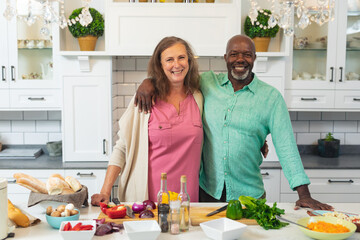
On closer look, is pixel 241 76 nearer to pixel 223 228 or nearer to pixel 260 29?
pixel 223 228

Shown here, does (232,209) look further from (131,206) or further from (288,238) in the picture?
(131,206)

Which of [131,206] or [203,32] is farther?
[203,32]

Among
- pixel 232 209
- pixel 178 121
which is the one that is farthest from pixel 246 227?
pixel 178 121

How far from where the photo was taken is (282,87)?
12.8 ft

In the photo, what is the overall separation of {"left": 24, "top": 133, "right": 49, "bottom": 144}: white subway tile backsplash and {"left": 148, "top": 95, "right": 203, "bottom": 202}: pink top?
213 cm

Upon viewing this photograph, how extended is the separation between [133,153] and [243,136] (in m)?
0.62

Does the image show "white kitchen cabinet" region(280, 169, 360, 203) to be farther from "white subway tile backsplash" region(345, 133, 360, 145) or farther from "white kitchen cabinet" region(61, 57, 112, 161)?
"white kitchen cabinet" region(61, 57, 112, 161)

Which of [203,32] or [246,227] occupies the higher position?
[203,32]

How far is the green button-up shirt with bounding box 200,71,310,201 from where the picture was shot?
2.41 metres

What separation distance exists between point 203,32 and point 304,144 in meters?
1.55

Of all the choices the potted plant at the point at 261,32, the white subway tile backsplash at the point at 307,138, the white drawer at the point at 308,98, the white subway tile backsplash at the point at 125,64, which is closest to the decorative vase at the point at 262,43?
the potted plant at the point at 261,32

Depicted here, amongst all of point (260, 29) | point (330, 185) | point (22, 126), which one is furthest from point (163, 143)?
point (22, 126)

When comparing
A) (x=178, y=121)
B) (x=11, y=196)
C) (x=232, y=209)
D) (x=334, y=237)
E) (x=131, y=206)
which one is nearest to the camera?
(x=334, y=237)

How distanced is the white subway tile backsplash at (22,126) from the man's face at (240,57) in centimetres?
257
